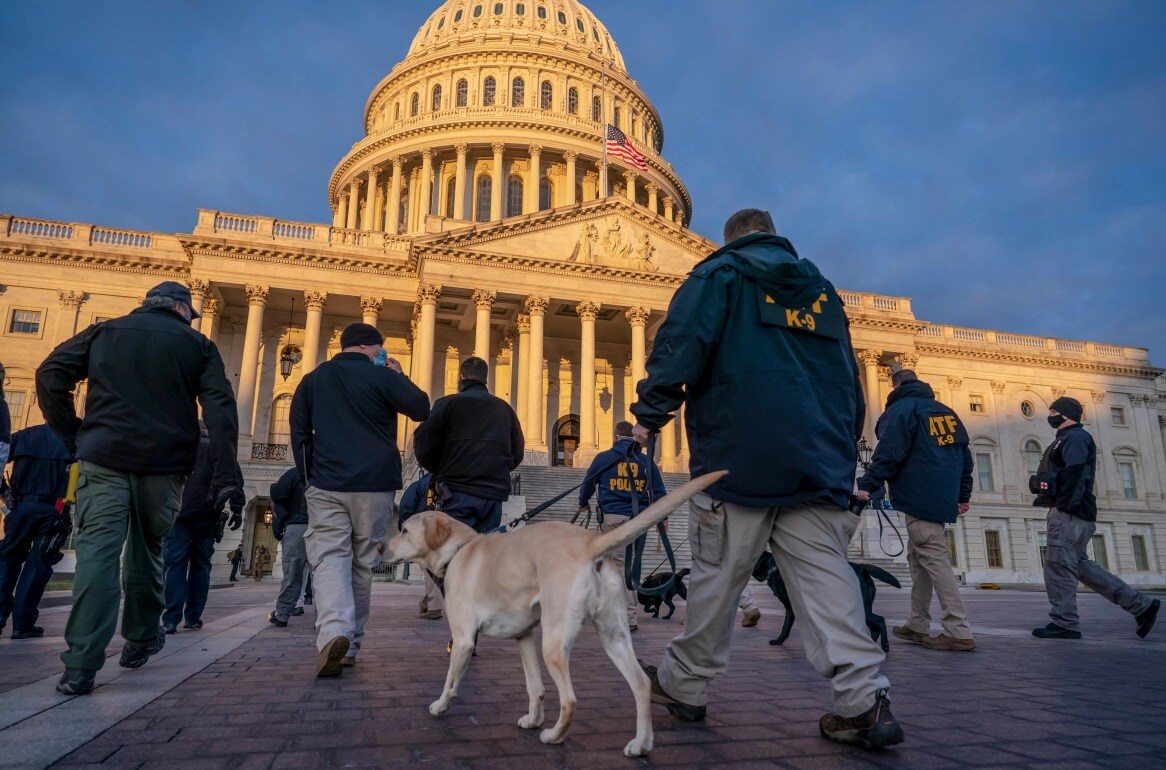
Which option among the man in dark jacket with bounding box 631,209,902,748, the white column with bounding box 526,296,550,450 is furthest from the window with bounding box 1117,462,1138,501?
the man in dark jacket with bounding box 631,209,902,748

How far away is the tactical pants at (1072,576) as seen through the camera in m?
7.82

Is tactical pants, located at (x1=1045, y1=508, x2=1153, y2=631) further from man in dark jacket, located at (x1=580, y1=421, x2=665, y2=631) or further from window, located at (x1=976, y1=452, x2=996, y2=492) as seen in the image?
window, located at (x1=976, y1=452, x2=996, y2=492)

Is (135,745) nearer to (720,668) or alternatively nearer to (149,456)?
(149,456)

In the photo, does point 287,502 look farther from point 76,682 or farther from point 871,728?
point 871,728

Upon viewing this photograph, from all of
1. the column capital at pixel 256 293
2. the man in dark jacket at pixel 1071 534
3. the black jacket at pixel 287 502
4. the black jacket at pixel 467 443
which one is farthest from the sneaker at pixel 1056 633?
the column capital at pixel 256 293

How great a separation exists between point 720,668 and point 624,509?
5053 mm

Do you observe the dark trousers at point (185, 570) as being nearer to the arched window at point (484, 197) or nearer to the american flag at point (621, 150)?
the american flag at point (621, 150)

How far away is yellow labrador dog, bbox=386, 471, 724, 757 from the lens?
10.2 ft

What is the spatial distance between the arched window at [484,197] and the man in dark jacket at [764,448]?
47.9 m

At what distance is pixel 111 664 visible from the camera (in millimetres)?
5207

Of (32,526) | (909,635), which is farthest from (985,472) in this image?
(32,526)

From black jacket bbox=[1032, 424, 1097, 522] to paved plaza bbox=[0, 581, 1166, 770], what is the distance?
6.41 feet

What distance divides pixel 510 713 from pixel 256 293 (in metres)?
32.4

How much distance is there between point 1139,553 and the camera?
45.4m
